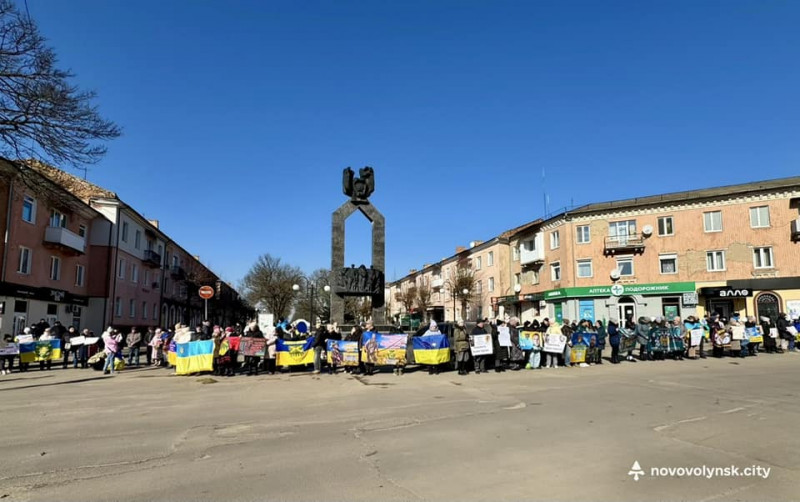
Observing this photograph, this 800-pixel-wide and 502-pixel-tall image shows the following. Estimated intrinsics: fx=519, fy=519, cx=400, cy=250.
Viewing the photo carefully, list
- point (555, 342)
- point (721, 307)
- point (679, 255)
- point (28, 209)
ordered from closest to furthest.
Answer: point (555, 342), point (28, 209), point (721, 307), point (679, 255)

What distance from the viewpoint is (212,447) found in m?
7.12

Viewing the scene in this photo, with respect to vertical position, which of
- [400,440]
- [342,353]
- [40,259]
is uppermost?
[40,259]

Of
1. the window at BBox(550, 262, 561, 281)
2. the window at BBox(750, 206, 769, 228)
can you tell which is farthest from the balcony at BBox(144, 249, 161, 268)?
the window at BBox(750, 206, 769, 228)

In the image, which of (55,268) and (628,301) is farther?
(628,301)

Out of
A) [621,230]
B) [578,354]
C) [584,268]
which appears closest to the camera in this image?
[578,354]

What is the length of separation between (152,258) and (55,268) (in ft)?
46.5

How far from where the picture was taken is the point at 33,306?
2962cm

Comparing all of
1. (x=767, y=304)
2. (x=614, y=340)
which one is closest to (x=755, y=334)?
(x=614, y=340)

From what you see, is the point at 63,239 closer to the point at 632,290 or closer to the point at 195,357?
the point at 195,357

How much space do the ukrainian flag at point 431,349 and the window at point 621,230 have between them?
3043cm

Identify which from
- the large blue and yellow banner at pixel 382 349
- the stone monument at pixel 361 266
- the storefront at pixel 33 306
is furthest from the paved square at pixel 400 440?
the storefront at pixel 33 306

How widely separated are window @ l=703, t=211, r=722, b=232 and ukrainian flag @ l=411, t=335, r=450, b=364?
105ft

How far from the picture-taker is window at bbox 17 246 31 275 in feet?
95.7

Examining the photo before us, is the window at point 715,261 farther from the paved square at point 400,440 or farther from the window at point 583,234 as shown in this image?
the paved square at point 400,440
